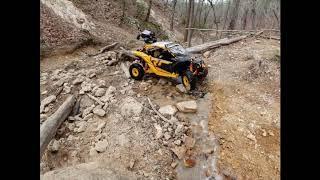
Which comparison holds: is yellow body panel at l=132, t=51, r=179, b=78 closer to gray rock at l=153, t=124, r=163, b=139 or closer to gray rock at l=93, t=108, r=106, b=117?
gray rock at l=153, t=124, r=163, b=139

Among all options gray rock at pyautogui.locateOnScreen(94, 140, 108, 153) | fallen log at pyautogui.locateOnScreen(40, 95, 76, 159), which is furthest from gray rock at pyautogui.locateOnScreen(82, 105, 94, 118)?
gray rock at pyautogui.locateOnScreen(94, 140, 108, 153)

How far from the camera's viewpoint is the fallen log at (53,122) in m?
6.06

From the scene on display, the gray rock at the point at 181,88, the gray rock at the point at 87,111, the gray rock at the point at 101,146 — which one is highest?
the gray rock at the point at 181,88

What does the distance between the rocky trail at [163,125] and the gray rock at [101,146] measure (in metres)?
0.03

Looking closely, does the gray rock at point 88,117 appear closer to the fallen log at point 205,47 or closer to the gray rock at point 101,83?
the gray rock at point 101,83

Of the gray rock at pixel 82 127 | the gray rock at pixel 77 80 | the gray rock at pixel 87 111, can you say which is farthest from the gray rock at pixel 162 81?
the gray rock at pixel 82 127

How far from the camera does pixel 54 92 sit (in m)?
8.30

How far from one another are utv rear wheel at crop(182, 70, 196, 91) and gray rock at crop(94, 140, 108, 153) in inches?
109

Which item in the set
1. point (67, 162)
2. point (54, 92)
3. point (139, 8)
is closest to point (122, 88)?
point (54, 92)

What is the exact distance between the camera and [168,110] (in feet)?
24.3

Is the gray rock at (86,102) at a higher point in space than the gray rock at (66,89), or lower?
lower

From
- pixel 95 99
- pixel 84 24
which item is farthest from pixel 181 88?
pixel 84 24

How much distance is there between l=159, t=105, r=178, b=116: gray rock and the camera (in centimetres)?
734

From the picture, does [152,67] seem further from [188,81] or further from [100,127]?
[100,127]
